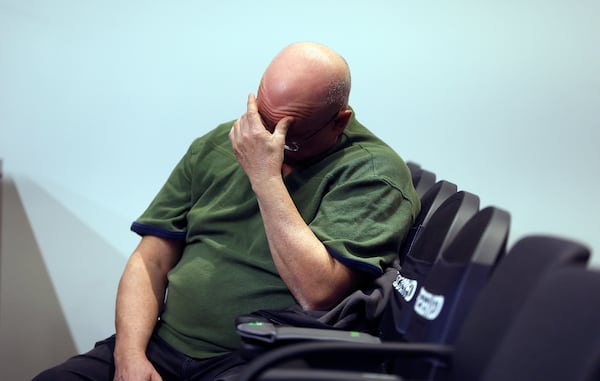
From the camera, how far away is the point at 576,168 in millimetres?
2176

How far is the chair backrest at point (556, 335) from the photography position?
2.77 ft

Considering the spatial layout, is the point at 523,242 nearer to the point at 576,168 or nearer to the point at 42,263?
the point at 576,168

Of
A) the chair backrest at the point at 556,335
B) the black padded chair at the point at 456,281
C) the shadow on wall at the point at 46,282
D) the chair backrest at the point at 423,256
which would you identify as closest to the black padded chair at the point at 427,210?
the chair backrest at the point at 423,256

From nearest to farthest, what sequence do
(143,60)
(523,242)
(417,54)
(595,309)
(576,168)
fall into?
(595,309) → (523,242) → (576,168) → (417,54) → (143,60)

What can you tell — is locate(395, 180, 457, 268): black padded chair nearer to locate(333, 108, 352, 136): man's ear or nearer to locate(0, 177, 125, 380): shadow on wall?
locate(333, 108, 352, 136): man's ear

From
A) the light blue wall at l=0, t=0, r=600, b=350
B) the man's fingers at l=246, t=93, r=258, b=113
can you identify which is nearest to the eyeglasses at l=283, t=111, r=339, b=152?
the man's fingers at l=246, t=93, r=258, b=113

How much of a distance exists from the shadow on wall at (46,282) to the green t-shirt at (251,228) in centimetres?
90

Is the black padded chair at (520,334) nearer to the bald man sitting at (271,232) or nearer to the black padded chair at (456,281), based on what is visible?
the black padded chair at (456,281)

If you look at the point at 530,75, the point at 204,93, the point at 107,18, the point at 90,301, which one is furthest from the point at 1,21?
the point at 530,75

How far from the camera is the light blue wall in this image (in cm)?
237

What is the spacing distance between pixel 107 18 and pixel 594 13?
1.65 meters

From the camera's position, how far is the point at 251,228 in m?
1.74

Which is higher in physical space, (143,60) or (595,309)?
(143,60)

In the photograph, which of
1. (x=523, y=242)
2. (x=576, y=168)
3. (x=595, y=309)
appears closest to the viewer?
(x=595, y=309)
